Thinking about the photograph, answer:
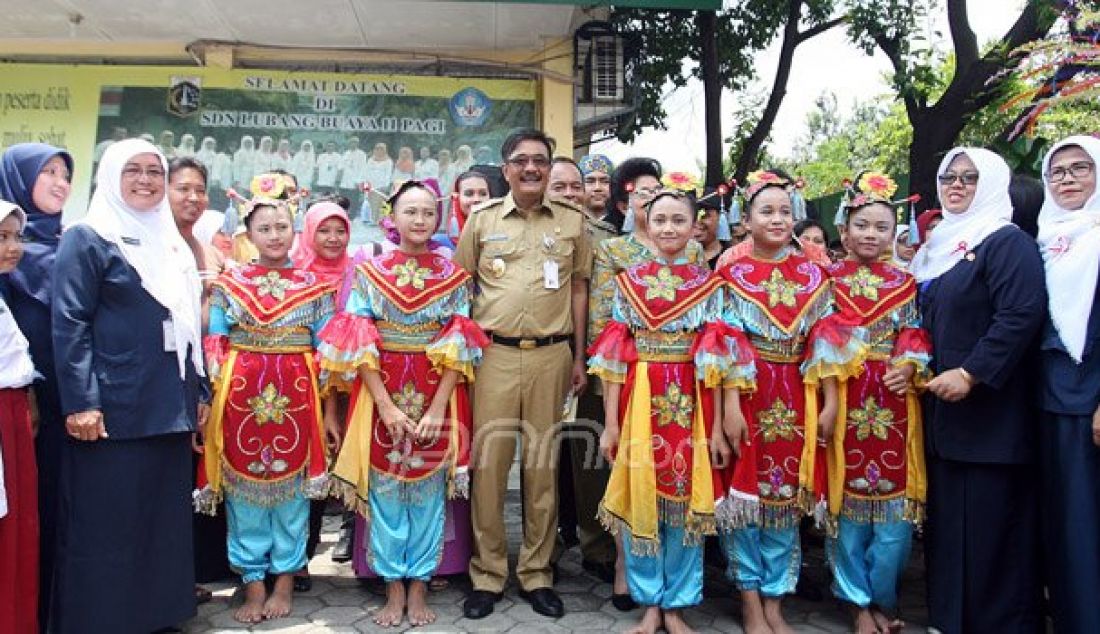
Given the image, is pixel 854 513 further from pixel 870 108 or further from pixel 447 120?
pixel 870 108

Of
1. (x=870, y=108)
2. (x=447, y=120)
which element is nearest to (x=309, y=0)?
(x=447, y=120)

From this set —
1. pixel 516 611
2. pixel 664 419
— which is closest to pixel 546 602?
pixel 516 611

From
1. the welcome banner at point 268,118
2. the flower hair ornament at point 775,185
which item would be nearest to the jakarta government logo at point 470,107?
the welcome banner at point 268,118

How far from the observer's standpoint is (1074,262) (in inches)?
127

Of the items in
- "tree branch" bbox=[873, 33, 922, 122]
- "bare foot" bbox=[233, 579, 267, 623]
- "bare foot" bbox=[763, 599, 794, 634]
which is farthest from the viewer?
"tree branch" bbox=[873, 33, 922, 122]

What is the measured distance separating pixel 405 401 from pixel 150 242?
1.25 metres

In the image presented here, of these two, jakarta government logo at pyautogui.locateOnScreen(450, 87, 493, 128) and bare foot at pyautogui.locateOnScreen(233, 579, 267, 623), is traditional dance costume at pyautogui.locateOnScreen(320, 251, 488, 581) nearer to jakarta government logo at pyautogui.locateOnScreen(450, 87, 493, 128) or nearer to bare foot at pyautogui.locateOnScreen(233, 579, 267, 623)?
bare foot at pyautogui.locateOnScreen(233, 579, 267, 623)

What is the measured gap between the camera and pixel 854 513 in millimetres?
3691

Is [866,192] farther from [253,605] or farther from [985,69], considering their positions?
[985,69]

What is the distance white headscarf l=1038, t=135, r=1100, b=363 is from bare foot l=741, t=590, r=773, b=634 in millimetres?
1614

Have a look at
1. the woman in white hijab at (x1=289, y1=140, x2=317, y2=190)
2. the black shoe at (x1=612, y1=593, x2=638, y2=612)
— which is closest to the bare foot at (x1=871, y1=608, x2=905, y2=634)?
the black shoe at (x1=612, y1=593, x2=638, y2=612)

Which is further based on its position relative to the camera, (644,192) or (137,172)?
(644,192)

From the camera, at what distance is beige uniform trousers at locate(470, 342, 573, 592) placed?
391 centimetres

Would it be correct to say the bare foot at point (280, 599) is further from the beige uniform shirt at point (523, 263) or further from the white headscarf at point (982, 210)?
the white headscarf at point (982, 210)
